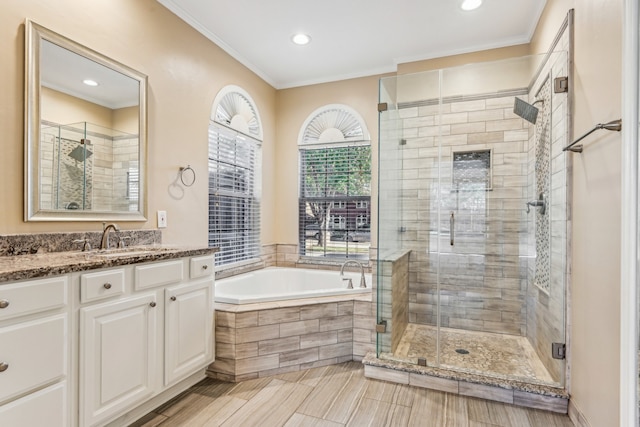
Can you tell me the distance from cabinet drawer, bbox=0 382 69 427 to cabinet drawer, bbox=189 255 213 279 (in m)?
0.85

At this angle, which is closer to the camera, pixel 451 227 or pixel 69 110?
pixel 69 110

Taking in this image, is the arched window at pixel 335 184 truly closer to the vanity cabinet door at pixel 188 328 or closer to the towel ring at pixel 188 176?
the towel ring at pixel 188 176

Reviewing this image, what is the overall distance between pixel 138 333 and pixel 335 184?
2619mm

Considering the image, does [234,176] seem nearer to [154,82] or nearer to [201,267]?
[154,82]

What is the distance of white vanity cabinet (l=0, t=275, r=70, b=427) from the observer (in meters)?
1.25

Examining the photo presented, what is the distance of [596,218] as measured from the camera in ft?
5.52

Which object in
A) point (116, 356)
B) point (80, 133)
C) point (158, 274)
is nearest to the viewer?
point (116, 356)

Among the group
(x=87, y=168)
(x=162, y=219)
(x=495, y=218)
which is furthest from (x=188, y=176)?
(x=495, y=218)

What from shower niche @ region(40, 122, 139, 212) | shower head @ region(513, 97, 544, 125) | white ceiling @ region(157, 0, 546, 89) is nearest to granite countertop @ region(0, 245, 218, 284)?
shower niche @ region(40, 122, 139, 212)

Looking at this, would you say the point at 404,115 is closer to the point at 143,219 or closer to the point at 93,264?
the point at 143,219

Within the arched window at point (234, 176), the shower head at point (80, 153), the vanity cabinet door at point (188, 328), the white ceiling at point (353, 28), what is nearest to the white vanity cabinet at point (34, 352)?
the vanity cabinet door at point (188, 328)

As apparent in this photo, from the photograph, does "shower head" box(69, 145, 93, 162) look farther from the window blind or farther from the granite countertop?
the window blind

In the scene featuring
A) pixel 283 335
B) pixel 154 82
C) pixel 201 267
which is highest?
pixel 154 82

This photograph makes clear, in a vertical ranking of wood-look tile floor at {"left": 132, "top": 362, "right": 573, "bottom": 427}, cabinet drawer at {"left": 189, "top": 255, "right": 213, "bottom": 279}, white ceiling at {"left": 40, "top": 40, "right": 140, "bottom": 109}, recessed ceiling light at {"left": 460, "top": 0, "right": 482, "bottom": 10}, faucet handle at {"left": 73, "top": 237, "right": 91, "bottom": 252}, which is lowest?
wood-look tile floor at {"left": 132, "top": 362, "right": 573, "bottom": 427}
